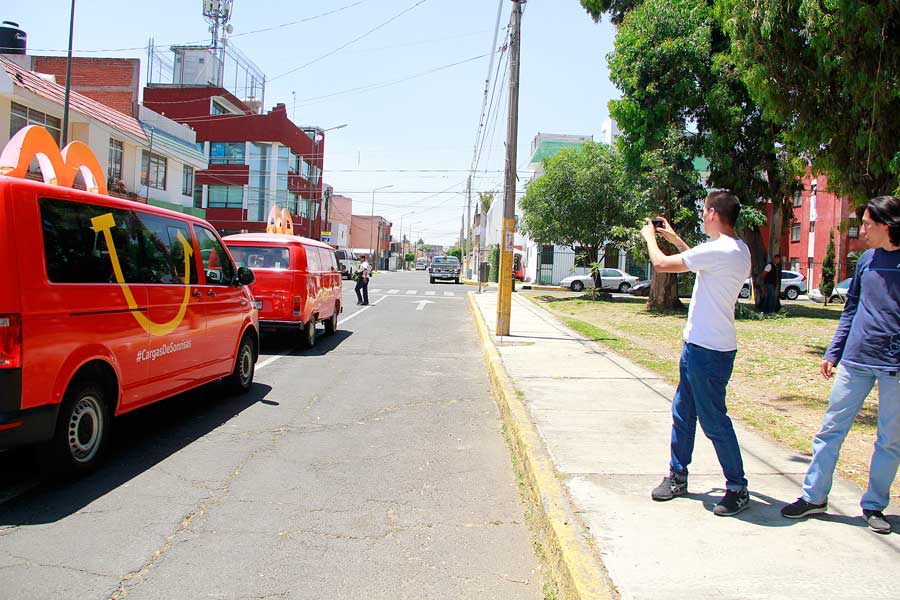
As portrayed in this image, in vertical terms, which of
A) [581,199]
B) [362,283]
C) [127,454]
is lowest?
[127,454]

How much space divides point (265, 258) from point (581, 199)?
1931 cm

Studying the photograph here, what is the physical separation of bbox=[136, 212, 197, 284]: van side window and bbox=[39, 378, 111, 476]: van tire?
1.17m

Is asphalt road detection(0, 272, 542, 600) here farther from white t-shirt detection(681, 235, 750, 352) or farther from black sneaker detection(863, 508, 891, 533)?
black sneaker detection(863, 508, 891, 533)

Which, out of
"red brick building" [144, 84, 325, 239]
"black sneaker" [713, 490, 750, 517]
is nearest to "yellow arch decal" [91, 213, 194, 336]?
"black sneaker" [713, 490, 750, 517]

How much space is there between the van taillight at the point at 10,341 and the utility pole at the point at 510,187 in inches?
390

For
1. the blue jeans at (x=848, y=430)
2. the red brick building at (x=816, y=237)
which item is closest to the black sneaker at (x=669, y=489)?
the blue jeans at (x=848, y=430)

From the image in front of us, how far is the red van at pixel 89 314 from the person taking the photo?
436 centimetres

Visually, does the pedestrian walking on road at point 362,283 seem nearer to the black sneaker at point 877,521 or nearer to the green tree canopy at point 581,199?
the green tree canopy at point 581,199

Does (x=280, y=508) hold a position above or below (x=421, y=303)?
below

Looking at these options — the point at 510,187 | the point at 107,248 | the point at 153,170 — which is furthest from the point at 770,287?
the point at 153,170

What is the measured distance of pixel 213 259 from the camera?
25.1ft

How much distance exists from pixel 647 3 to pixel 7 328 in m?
19.9

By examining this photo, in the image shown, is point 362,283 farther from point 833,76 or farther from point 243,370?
point 833,76

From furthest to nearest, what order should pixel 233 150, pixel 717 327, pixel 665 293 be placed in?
pixel 233 150, pixel 665 293, pixel 717 327
